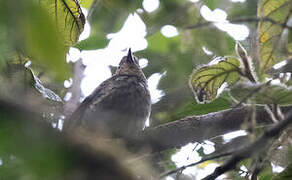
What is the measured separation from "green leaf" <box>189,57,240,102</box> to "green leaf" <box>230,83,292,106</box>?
0.73 ft

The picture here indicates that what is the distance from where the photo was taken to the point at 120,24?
2352mm

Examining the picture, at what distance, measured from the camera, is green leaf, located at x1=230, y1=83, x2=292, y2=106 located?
1334 mm

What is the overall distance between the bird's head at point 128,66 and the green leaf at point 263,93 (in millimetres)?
2593

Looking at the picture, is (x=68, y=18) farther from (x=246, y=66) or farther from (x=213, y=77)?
(x=246, y=66)

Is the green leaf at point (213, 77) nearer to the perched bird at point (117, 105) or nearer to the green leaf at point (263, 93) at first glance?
the green leaf at point (263, 93)

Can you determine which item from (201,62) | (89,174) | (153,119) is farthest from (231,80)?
(153,119)

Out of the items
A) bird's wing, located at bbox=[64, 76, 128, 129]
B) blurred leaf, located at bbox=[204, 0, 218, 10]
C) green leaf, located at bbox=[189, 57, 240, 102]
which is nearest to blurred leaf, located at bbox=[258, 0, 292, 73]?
green leaf, located at bbox=[189, 57, 240, 102]

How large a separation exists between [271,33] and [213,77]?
289 mm

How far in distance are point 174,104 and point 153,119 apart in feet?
1.54

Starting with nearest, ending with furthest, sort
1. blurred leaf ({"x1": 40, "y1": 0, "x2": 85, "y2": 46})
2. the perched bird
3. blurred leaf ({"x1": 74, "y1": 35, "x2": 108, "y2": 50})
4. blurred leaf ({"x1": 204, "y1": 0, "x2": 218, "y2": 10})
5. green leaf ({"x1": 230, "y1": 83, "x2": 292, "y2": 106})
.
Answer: green leaf ({"x1": 230, "y1": 83, "x2": 292, "y2": 106}) → blurred leaf ({"x1": 40, "y1": 0, "x2": 85, "y2": 46}) → blurred leaf ({"x1": 204, "y1": 0, "x2": 218, "y2": 10}) → blurred leaf ({"x1": 74, "y1": 35, "x2": 108, "y2": 50}) → the perched bird

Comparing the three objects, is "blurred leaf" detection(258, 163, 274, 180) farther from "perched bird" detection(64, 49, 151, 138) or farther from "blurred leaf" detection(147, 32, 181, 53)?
"perched bird" detection(64, 49, 151, 138)

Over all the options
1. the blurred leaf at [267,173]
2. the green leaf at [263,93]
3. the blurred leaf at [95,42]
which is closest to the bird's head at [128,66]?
the blurred leaf at [95,42]

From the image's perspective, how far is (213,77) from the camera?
5.52ft

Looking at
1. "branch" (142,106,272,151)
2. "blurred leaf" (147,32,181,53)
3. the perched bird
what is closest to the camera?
"branch" (142,106,272,151)
